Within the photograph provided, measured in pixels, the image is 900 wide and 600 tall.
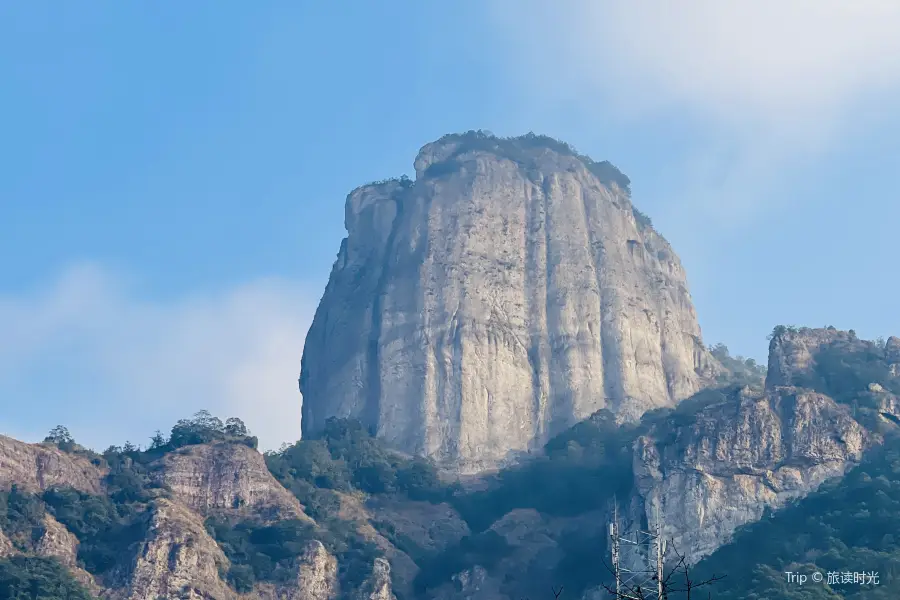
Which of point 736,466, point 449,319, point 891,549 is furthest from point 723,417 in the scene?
point 449,319

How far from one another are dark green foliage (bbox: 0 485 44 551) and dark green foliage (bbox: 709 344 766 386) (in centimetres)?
5776

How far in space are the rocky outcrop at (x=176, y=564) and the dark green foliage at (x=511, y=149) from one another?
1929 inches

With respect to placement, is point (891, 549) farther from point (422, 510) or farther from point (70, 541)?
point (70, 541)

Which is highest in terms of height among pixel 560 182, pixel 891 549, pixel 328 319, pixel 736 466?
pixel 560 182

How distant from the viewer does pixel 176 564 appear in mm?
70875

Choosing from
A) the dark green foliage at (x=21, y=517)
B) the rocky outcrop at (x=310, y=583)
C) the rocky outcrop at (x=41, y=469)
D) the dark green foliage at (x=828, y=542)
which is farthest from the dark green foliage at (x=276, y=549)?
the dark green foliage at (x=828, y=542)

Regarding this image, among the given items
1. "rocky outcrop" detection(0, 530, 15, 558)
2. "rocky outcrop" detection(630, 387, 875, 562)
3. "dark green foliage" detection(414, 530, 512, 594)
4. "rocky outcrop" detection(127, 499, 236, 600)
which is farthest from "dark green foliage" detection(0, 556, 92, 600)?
"rocky outcrop" detection(630, 387, 875, 562)

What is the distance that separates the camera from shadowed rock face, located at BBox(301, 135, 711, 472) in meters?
101

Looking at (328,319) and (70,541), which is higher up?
(328,319)

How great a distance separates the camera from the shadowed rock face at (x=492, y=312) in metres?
101

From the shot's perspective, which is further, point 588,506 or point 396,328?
point 396,328

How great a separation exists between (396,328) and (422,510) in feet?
60.1

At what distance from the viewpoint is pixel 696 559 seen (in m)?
72.8

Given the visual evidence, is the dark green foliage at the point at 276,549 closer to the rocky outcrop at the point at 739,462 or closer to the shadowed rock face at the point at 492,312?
the rocky outcrop at the point at 739,462
